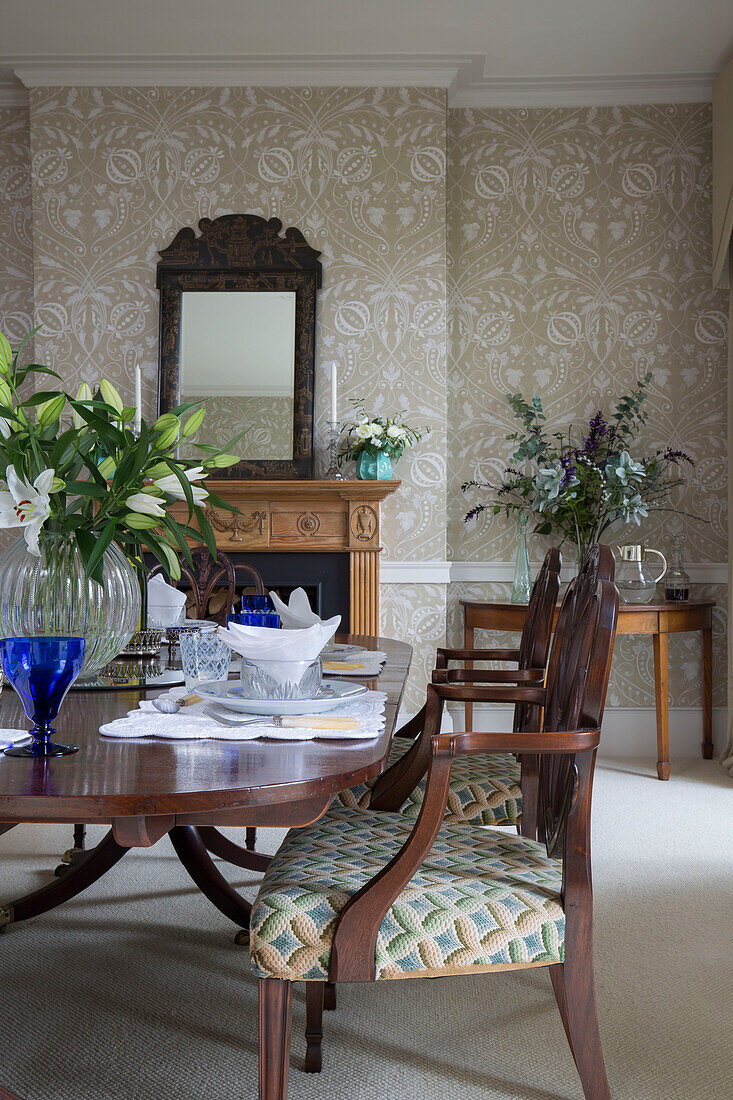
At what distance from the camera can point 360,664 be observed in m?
1.93

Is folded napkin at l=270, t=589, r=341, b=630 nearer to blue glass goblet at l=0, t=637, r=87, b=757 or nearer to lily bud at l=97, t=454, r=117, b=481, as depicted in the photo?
lily bud at l=97, t=454, r=117, b=481

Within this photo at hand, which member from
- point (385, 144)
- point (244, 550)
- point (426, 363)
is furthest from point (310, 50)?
point (244, 550)

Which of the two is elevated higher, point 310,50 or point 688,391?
point 310,50

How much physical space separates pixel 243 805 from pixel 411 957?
37 centimetres

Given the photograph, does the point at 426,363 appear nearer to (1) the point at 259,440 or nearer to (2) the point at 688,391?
(1) the point at 259,440

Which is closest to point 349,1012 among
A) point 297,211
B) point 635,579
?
point 635,579

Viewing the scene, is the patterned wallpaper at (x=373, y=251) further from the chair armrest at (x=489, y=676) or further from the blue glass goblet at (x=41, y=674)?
the blue glass goblet at (x=41, y=674)

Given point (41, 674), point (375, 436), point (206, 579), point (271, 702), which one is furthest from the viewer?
point (375, 436)

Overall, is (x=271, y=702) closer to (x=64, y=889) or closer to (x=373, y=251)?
(x=64, y=889)

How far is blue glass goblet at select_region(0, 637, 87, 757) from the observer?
117cm

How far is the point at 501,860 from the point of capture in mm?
1394

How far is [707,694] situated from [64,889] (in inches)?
114

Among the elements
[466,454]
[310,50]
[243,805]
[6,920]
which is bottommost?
[6,920]

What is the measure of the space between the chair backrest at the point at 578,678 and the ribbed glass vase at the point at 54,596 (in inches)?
31.8
